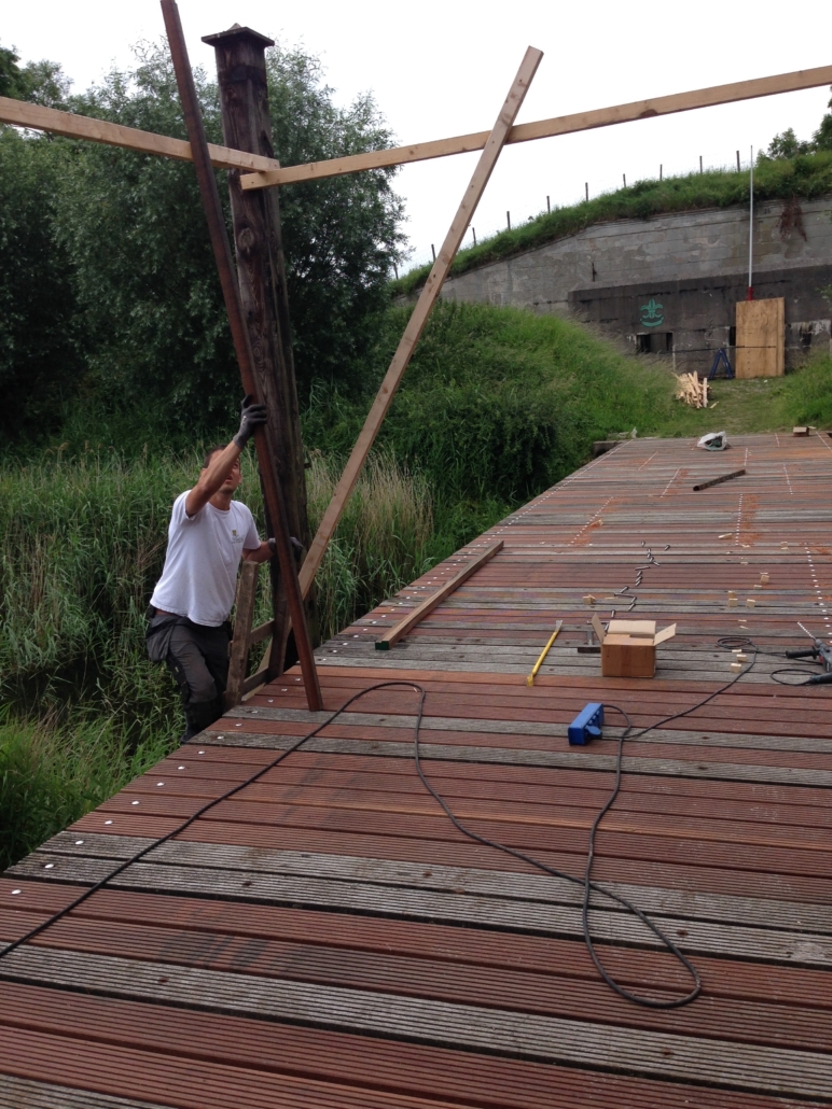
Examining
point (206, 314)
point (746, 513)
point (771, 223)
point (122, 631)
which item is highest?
point (771, 223)

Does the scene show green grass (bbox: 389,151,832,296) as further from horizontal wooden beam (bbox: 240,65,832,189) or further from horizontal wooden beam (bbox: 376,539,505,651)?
horizontal wooden beam (bbox: 240,65,832,189)

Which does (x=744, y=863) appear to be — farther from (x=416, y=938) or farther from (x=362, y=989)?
(x=362, y=989)

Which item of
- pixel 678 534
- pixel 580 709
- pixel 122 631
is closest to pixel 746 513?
pixel 678 534

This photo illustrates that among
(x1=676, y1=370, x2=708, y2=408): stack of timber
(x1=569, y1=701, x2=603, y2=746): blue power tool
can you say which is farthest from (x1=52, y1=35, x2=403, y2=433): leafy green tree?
(x1=569, y1=701, x2=603, y2=746): blue power tool

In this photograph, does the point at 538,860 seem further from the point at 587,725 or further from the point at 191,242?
the point at 191,242

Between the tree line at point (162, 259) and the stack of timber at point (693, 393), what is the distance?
5836 mm

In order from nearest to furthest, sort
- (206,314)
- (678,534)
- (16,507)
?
(678,534)
(16,507)
(206,314)

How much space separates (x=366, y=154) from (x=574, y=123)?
2.49 ft

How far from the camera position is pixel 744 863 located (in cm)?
232

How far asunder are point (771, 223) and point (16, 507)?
1860 cm

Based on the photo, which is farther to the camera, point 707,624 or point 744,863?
point 707,624

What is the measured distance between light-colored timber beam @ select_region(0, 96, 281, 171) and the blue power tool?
7.35 ft

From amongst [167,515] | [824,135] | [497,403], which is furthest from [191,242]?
[824,135]

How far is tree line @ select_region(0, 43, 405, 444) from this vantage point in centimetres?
1142
